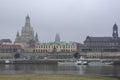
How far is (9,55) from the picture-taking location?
198m

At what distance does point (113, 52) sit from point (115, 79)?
5332 inches

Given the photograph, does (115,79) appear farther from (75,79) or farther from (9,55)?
(9,55)

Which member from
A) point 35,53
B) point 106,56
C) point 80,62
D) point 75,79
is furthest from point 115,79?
point 35,53

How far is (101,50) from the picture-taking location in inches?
7628

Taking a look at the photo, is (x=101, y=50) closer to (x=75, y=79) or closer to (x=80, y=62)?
(x=80, y=62)

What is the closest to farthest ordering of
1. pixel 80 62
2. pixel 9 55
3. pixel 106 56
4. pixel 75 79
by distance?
pixel 75 79
pixel 80 62
pixel 106 56
pixel 9 55

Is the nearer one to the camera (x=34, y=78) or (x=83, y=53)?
(x=34, y=78)

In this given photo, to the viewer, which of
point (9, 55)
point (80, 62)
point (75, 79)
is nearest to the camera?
point (75, 79)

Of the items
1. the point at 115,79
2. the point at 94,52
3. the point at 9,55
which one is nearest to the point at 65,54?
the point at 94,52

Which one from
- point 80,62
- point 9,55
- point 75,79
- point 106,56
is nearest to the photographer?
point 75,79

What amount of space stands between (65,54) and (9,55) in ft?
103

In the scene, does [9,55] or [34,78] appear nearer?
[34,78]

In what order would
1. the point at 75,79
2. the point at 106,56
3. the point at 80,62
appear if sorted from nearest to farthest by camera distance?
the point at 75,79
the point at 80,62
the point at 106,56

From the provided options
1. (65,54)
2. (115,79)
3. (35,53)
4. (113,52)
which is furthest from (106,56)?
(115,79)
